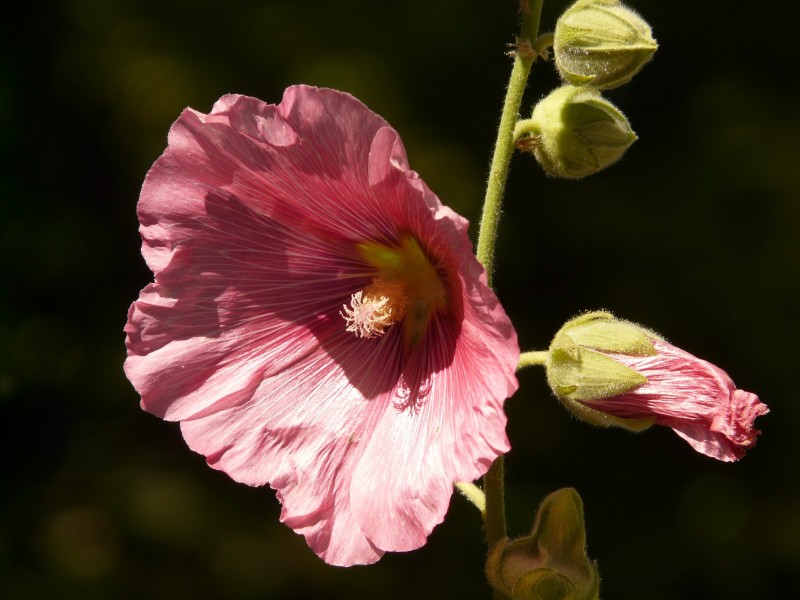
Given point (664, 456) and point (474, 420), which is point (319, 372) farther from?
point (664, 456)

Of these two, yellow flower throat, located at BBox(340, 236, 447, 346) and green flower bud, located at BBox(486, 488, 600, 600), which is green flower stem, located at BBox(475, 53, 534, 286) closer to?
yellow flower throat, located at BBox(340, 236, 447, 346)

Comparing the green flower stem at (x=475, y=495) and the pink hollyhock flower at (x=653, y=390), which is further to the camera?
the green flower stem at (x=475, y=495)

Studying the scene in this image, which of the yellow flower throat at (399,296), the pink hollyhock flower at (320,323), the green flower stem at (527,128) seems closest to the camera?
the pink hollyhock flower at (320,323)

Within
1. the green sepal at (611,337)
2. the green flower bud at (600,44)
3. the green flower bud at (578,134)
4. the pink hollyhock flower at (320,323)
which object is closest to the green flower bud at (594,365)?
the green sepal at (611,337)

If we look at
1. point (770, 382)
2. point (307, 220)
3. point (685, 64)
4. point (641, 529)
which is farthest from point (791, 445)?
point (307, 220)

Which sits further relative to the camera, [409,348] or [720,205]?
[720,205]

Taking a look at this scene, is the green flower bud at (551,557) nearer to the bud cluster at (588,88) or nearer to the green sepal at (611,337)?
the green sepal at (611,337)

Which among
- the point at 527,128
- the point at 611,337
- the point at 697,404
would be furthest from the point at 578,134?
the point at 697,404
